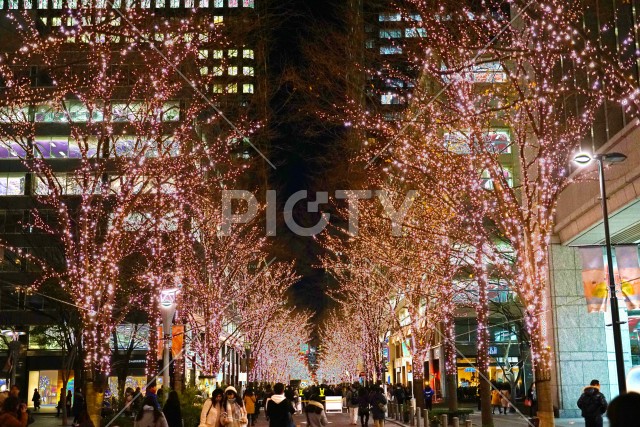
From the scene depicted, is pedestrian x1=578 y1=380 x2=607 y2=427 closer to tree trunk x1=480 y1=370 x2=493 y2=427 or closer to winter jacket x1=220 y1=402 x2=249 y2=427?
tree trunk x1=480 y1=370 x2=493 y2=427

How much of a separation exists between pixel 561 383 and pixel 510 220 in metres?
11.9

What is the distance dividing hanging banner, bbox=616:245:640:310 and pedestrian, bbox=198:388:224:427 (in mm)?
11179

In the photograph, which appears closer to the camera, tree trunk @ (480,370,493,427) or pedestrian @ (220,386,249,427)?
pedestrian @ (220,386,249,427)

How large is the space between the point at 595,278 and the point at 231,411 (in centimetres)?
1089

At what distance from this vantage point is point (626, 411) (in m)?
4.23

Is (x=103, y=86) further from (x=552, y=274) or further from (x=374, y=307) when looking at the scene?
(x=374, y=307)

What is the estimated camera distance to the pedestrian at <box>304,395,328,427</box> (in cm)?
1287

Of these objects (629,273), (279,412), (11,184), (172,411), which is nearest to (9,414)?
(279,412)

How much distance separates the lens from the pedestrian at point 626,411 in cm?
421

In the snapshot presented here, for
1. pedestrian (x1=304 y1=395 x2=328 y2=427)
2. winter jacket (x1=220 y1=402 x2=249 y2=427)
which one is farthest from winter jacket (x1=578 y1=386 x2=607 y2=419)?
winter jacket (x1=220 y1=402 x2=249 y2=427)

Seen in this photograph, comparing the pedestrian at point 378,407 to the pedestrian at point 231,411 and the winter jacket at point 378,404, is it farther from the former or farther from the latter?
the pedestrian at point 231,411

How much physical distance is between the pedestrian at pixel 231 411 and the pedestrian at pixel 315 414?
4.33 feet

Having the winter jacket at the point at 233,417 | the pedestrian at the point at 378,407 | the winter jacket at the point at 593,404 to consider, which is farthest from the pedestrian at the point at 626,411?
the pedestrian at the point at 378,407

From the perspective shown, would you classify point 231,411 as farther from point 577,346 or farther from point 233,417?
point 577,346
